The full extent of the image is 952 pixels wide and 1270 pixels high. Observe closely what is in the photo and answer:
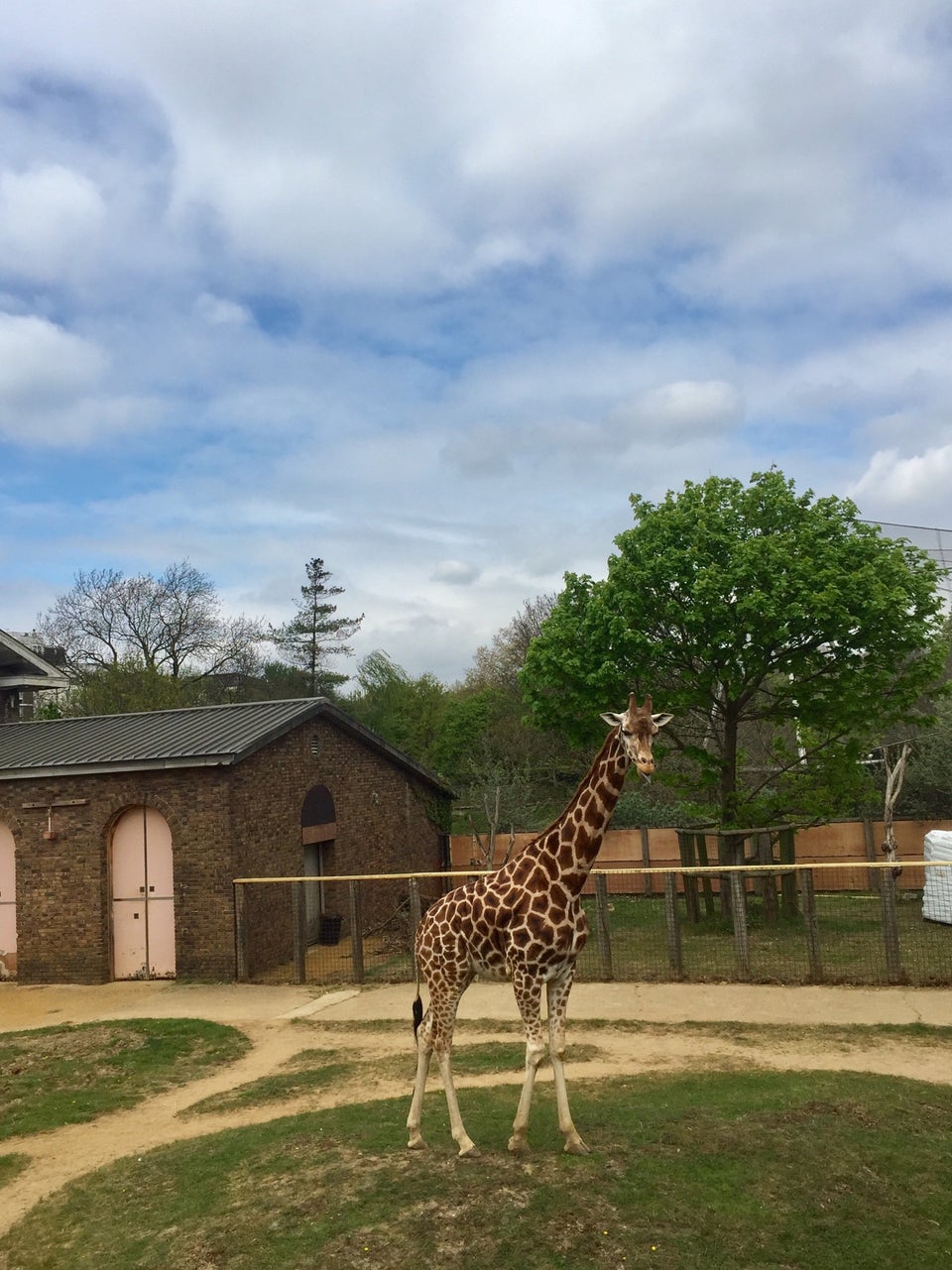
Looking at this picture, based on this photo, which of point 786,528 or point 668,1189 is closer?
point 668,1189

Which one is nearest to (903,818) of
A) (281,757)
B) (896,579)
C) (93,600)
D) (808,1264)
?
(896,579)

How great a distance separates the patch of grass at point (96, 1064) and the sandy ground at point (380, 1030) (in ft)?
1.06

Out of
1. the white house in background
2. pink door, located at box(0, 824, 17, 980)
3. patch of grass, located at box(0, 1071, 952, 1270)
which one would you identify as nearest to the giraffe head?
patch of grass, located at box(0, 1071, 952, 1270)

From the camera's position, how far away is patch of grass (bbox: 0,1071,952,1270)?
567 cm

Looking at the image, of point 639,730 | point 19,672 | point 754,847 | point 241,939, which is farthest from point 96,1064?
point 754,847

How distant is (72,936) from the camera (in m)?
16.9

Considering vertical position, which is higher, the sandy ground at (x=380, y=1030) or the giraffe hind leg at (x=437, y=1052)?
the giraffe hind leg at (x=437, y=1052)

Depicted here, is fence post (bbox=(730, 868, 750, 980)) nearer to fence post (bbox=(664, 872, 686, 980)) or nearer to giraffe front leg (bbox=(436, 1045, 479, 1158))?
fence post (bbox=(664, 872, 686, 980))

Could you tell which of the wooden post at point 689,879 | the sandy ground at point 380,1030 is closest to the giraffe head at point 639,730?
the sandy ground at point 380,1030

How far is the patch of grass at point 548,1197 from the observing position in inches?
223

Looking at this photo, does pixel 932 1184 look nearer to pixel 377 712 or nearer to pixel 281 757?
pixel 281 757

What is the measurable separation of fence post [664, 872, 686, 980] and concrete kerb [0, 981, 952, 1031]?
315mm

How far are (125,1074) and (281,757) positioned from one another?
7897mm

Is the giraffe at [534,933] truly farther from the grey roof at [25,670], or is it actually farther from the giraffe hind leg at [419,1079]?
the grey roof at [25,670]
